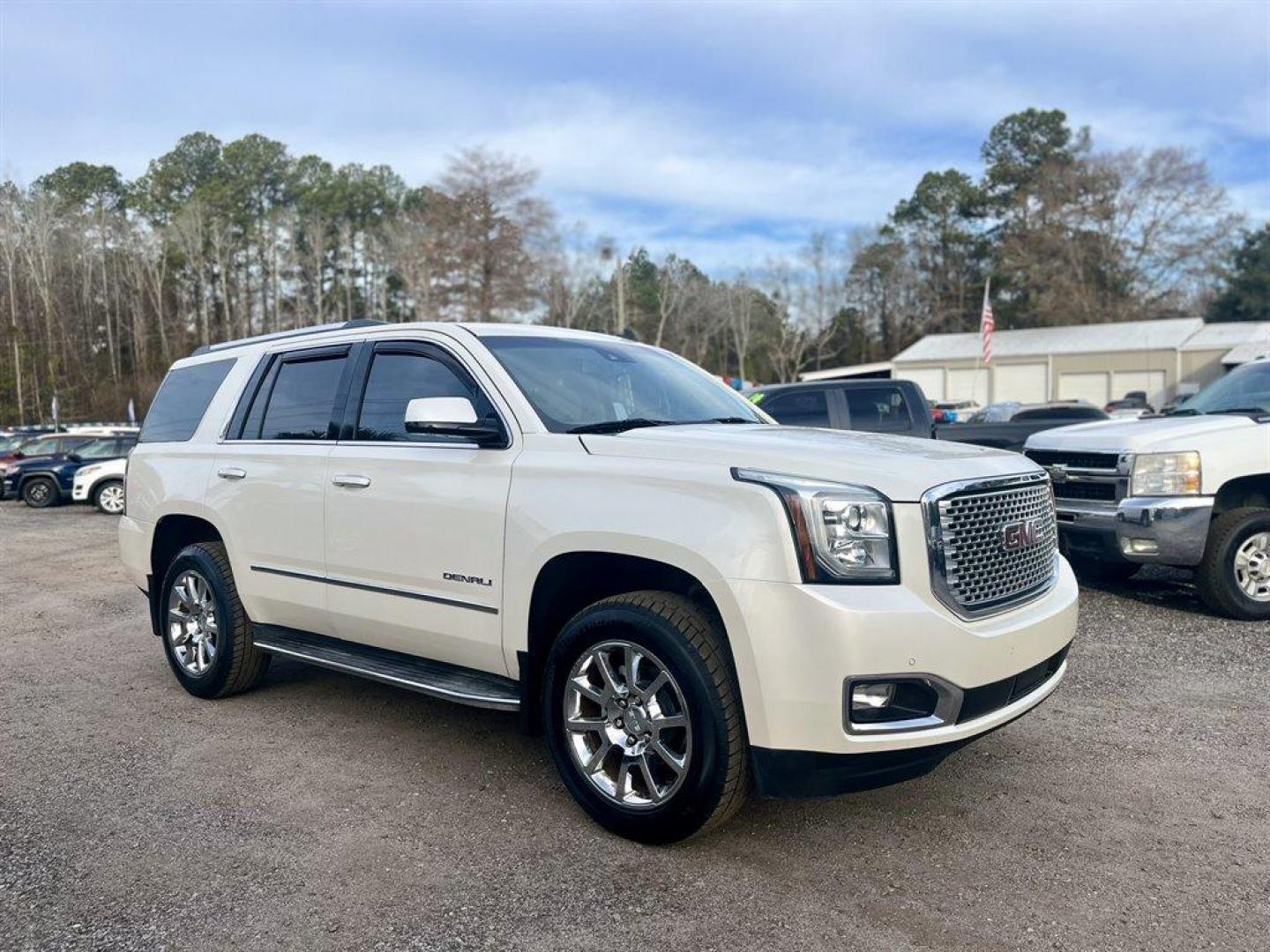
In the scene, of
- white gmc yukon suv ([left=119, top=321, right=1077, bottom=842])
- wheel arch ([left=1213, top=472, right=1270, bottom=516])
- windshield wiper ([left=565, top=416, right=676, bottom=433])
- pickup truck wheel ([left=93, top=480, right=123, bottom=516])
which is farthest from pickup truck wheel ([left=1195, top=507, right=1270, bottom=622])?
pickup truck wheel ([left=93, top=480, right=123, bottom=516])

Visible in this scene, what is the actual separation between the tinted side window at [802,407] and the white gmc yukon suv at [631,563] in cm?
521

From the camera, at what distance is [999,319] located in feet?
218

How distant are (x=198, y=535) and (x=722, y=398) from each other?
10.4ft

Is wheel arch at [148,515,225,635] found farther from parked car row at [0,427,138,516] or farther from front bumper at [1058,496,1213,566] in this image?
parked car row at [0,427,138,516]

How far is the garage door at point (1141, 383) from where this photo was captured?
45.0 meters

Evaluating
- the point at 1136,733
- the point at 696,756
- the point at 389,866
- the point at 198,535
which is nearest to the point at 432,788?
the point at 389,866

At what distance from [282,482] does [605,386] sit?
1716 mm

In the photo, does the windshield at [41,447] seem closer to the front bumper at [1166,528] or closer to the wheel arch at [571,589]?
the wheel arch at [571,589]

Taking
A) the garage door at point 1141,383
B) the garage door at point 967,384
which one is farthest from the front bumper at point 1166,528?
the garage door at point 967,384

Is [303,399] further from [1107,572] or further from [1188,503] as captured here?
[1107,572]

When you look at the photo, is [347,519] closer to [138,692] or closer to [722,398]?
[722,398]

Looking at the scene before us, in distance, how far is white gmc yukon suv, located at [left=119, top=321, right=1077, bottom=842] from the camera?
305cm

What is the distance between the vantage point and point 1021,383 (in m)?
49.7

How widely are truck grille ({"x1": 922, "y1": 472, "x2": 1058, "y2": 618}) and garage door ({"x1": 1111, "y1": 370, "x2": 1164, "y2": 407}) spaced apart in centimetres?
4604
